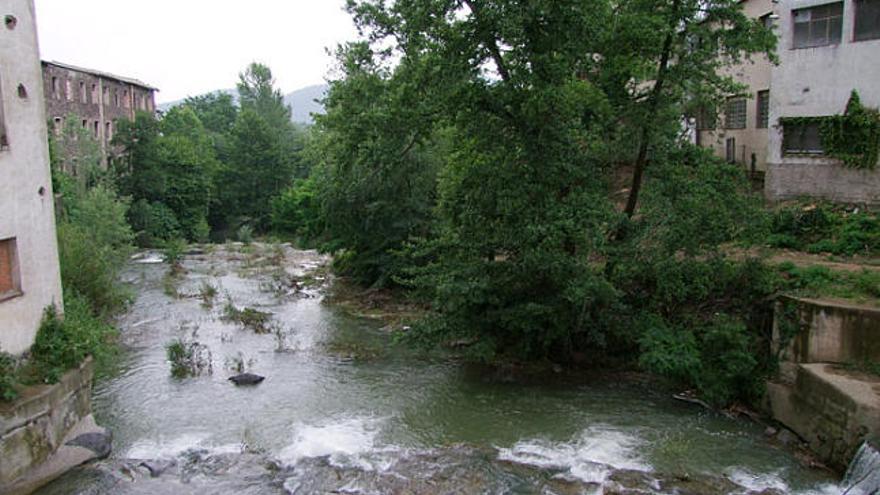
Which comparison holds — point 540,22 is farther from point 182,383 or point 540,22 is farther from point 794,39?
point 182,383

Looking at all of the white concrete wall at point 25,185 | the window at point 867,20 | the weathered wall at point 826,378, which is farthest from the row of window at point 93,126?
the weathered wall at point 826,378

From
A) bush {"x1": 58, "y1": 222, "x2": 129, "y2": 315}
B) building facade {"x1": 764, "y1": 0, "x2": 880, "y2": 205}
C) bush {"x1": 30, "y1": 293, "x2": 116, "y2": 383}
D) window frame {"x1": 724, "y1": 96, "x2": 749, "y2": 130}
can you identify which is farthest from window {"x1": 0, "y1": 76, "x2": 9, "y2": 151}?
window frame {"x1": 724, "y1": 96, "x2": 749, "y2": 130}

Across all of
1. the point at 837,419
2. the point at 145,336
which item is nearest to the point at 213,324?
the point at 145,336

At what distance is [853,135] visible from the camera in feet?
71.5

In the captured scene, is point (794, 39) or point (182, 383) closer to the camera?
point (182, 383)

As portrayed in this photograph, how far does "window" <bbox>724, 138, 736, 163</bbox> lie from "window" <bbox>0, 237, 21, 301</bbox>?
2523 cm

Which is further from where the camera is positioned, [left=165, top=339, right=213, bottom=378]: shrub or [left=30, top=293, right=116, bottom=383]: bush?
[left=165, top=339, right=213, bottom=378]: shrub

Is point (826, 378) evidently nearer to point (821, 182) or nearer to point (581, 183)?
point (581, 183)

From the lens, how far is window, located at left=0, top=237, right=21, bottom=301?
12.2m

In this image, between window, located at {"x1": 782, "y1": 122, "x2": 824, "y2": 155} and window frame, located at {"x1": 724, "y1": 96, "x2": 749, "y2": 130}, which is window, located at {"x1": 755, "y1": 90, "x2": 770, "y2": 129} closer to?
window frame, located at {"x1": 724, "y1": 96, "x2": 749, "y2": 130}

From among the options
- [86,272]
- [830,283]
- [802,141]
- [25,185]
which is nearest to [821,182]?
[802,141]

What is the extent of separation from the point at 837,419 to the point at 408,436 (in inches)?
309

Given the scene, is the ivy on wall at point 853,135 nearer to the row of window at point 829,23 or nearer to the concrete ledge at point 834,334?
the row of window at point 829,23

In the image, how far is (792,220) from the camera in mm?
20922
